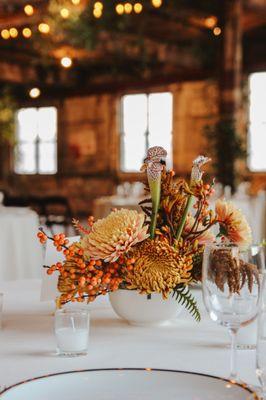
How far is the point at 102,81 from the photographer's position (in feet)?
45.1

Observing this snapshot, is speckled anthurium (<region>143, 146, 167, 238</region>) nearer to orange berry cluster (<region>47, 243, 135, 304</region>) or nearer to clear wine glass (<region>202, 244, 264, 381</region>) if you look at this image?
orange berry cluster (<region>47, 243, 135, 304</region>)

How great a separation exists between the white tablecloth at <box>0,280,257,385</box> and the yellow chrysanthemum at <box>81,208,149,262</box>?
0.62 ft

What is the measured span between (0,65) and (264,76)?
200 inches

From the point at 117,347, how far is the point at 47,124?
525 inches

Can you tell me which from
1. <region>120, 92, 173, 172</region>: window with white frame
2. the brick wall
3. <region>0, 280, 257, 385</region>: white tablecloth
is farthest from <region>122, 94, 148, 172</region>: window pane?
<region>0, 280, 257, 385</region>: white tablecloth

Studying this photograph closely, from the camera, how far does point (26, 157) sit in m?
14.7

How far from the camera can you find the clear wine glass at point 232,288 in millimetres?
1139

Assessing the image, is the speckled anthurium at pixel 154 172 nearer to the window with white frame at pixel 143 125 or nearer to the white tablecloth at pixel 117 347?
the white tablecloth at pixel 117 347

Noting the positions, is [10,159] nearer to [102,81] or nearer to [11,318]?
[102,81]

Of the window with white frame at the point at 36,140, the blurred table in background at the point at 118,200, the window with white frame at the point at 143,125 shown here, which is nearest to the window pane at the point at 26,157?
the window with white frame at the point at 36,140

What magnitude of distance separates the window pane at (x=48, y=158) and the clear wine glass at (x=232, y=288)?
13.4 meters

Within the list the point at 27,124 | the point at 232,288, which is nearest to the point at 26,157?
the point at 27,124

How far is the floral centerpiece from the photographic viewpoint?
4.74ft

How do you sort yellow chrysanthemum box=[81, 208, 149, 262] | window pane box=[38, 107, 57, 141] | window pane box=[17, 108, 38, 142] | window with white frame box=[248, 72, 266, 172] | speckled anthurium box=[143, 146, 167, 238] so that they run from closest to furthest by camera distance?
yellow chrysanthemum box=[81, 208, 149, 262] < speckled anthurium box=[143, 146, 167, 238] < window with white frame box=[248, 72, 266, 172] < window pane box=[38, 107, 57, 141] < window pane box=[17, 108, 38, 142]
